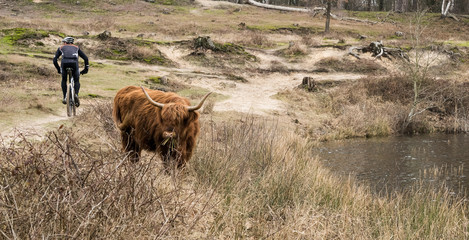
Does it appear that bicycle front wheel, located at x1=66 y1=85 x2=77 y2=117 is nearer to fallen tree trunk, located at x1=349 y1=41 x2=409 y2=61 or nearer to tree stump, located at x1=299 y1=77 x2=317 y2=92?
tree stump, located at x1=299 y1=77 x2=317 y2=92

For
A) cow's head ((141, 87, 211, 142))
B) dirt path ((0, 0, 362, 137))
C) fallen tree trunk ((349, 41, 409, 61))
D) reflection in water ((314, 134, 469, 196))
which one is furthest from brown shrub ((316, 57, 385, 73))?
cow's head ((141, 87, 211, 142))

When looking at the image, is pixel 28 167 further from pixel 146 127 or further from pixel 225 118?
pixel 225 118

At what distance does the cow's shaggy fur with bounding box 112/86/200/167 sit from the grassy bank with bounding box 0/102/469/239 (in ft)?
1.63

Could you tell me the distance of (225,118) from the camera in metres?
15.0

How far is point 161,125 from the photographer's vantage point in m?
5.68

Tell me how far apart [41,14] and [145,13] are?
10.7 m

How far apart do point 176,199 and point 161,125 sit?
1.70 metres

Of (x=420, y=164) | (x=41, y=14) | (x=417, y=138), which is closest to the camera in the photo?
(x=420, y=164)

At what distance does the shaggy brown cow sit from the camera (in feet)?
18.2

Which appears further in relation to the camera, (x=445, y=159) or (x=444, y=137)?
(x=444, y=137)

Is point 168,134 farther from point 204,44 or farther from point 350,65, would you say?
point 350,65

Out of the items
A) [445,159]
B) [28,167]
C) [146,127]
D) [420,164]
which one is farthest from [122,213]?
[445,159]

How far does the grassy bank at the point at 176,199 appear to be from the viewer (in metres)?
2.89

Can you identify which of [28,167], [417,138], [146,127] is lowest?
[417,138]
